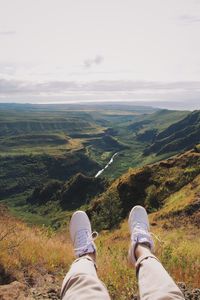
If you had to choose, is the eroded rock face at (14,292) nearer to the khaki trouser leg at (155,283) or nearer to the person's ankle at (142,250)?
the person's ankle at (142,250)

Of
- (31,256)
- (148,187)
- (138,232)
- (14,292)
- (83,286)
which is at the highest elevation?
(83,286)

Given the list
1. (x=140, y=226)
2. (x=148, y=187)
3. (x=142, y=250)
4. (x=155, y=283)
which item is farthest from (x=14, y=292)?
(x=148, y=187)

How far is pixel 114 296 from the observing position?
17.8 feet

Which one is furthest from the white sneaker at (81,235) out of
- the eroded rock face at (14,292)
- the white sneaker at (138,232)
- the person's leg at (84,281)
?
the eroded rock face at (14,292)

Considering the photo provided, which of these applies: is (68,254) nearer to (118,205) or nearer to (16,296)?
(16,296)

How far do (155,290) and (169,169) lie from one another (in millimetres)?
39585

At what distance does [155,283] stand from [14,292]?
224 cm

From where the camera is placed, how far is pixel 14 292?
520 centimetres

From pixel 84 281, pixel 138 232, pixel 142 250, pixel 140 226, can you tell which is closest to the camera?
pixel 84 281

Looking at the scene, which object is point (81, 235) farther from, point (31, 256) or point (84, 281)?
point (84, 281)

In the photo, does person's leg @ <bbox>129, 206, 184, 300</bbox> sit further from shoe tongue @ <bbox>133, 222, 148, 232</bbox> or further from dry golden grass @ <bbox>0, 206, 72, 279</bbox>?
dry golden grass @ <bbox>0, 206, 72, 279</bbox>

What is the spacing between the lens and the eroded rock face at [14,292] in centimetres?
505

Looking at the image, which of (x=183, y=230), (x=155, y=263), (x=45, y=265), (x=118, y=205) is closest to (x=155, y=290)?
(x=155, y=263)

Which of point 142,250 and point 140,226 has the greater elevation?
point 142,250
